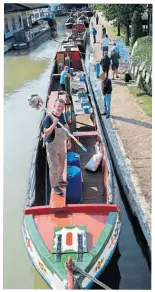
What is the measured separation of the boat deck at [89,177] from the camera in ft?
23.3

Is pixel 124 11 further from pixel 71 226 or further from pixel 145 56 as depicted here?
pixel 71 226

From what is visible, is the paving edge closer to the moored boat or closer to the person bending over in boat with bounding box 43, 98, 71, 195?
the person bending over in boat with bounding box 43, 98, 71, 195

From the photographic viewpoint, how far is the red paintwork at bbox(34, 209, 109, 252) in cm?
546

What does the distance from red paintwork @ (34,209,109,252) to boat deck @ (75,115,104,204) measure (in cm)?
116

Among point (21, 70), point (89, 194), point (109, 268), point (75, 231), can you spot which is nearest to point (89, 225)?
point (75, 231)

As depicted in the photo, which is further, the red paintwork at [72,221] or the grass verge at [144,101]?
the grass verge at [144,101]

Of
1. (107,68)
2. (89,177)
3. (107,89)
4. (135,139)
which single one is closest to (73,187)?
(89,177)

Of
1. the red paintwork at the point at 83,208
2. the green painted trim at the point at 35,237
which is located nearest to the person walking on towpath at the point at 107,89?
the red paintwork at the point at 83,208

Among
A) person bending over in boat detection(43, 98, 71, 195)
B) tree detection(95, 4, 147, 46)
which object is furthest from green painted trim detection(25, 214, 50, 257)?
tree detection(95, 4, 147, 46)

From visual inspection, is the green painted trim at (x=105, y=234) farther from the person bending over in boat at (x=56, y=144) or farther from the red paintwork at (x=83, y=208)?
the person bending over in boat at (x=56, y=144)

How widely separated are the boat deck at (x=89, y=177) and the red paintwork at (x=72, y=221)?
1161mm

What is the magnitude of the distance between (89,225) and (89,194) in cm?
167

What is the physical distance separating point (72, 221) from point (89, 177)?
2.29 metres

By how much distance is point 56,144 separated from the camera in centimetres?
587
